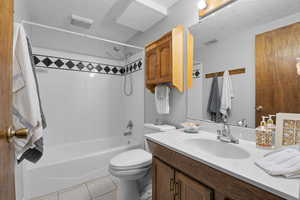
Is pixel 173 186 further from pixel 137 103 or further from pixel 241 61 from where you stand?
pixel 137 103

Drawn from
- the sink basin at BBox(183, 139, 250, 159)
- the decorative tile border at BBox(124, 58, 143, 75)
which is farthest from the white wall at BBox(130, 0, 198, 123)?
the sink basin at BBox(183, 139, 250, 159)

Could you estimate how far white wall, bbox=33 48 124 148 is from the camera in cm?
219

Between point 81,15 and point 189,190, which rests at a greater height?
point 81,15

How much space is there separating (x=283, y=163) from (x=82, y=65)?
9.10 ft

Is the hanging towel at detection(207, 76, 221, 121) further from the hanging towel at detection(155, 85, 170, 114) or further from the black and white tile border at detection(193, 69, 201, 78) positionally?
the hanging towel at detection(155, 85, 170, 114)

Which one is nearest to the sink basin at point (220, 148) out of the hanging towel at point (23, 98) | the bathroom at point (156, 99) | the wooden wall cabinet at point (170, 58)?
the bathroom at point (156, 99)

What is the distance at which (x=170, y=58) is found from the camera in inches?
56.8

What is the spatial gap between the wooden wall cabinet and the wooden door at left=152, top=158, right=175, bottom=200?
0.82 metres

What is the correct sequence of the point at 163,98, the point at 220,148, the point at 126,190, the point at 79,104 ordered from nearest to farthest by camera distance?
the point at 220,148 → the point at 126,190 → the point at 163,98 → the point at 79,104

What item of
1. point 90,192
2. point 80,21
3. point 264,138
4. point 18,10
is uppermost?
point 80,21

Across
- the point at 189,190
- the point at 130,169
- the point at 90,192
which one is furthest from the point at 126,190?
the point at 189,190

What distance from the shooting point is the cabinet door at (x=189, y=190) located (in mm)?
681

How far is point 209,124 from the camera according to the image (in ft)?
4.15

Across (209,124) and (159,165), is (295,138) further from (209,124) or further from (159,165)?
(159,165)
